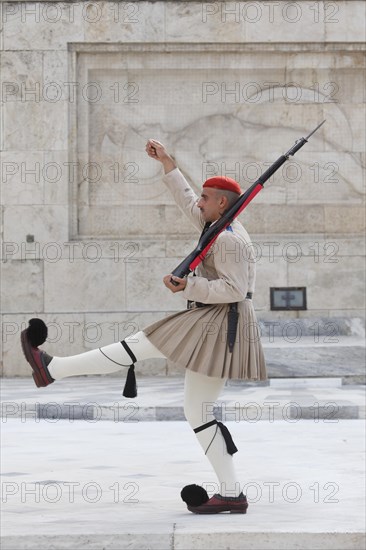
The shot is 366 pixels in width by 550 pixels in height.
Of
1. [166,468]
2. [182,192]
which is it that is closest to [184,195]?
[182,192]

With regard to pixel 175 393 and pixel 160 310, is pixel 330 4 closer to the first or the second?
pixel 160 310

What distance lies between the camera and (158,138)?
15.6m

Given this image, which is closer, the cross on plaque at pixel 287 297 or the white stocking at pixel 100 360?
the white stocking at pixel 100 360

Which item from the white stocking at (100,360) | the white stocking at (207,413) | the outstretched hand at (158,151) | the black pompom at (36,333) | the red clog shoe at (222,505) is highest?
the outstretched hand at (158,151)

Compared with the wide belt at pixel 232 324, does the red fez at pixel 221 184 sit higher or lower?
higher

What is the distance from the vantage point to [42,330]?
6.14m

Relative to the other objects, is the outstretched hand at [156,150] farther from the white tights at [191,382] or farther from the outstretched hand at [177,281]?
the white tights at [191,382]

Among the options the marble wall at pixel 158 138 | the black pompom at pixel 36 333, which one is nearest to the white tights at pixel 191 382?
the black pompom at pixel 36 333

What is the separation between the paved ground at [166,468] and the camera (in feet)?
19.2

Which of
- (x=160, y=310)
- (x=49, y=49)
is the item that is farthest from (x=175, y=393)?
(x=49, y=49)

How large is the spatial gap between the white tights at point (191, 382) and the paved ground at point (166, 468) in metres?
0.28

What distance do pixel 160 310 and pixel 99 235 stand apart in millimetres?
1199

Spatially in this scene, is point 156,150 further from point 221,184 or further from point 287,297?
point 287,297

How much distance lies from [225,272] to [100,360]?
747 millimetres
